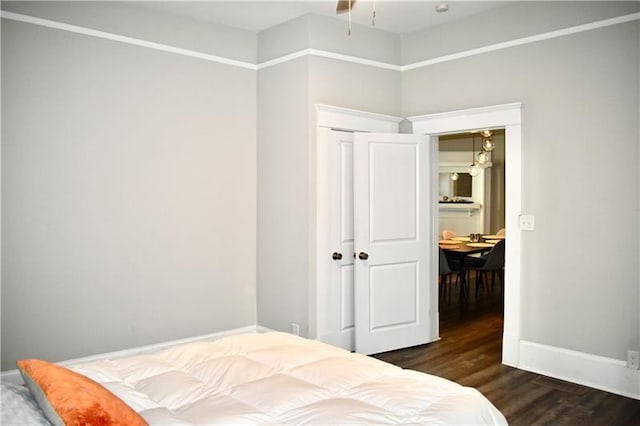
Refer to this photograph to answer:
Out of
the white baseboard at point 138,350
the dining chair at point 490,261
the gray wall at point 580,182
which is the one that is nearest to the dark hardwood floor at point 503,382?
the gray wall at point 580,182

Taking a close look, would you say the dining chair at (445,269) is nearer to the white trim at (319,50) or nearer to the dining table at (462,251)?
the dining table at (462,251)

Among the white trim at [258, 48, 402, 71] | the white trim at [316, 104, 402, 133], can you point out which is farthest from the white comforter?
the white trim at [258, 48, 402, 71]

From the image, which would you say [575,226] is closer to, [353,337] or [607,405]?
[607,405]

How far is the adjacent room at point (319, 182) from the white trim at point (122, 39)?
2cm

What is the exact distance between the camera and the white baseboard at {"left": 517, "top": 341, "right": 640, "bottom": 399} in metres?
3.72

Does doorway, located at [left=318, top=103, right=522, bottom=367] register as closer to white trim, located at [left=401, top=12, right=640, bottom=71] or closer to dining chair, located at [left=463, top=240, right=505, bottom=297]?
white trim, located at [left=401, top=12, right=640, bottom=71]

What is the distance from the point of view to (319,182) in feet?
15.3

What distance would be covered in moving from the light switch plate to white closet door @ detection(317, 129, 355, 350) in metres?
1.43

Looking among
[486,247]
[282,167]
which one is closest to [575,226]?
[282,167]

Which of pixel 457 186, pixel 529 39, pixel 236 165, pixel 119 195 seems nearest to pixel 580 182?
pixel 529 39

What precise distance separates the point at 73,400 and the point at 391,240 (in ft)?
11.5

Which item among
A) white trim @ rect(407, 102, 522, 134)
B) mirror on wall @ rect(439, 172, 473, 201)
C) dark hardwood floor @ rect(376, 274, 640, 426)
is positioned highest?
white trim @ rect(407, 102, 522, 134)

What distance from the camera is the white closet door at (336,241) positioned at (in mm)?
4688

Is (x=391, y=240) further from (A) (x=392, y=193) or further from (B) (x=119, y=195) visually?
(B) (x=119, y=195)
